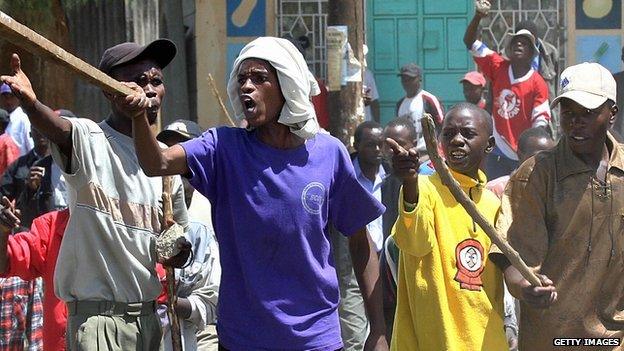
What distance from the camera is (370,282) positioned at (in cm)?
526

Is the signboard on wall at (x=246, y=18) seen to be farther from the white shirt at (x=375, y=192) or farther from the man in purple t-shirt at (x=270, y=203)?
the man in purple t-shirt at (x=270, y=203)

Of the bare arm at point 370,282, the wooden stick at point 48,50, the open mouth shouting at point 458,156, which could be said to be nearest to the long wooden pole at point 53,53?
the wooden stick at point 48,50

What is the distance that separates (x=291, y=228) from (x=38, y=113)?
96 centimetres

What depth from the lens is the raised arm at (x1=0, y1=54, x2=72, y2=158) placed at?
4516 millimetres

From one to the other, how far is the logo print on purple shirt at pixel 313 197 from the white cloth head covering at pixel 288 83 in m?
0.19

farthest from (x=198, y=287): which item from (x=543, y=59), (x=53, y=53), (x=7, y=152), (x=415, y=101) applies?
(x=543, y=59)

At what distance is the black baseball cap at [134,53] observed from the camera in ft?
17.5

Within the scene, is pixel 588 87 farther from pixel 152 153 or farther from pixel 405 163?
pixel 152 153

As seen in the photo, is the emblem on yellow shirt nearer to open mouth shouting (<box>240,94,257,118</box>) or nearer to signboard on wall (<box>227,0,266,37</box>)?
open mouth shouting (<box>240,94,257,118</box>)

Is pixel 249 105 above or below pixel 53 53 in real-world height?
below

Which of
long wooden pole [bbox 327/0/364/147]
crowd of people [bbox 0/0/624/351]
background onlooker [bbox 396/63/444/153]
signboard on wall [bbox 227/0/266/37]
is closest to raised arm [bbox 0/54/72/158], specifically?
crowd of people [bbox 0/0/624/351]

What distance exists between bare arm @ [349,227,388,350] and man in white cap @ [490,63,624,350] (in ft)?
1.72

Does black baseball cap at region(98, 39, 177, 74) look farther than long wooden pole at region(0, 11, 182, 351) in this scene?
Yes

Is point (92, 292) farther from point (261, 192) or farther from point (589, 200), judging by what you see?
point (589, 200)
